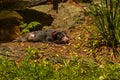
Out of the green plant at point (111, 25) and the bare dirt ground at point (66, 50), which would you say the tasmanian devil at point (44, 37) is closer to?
the bare dirt ground at point (66, 50)

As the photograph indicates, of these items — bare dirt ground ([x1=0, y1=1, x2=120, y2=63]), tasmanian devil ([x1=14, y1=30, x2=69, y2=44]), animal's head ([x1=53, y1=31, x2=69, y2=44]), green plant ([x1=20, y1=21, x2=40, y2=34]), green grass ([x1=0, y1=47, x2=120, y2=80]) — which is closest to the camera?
green grass ([x1=0, y1=47, x2=120, y2=80])

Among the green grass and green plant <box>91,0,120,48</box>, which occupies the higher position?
green plant <box>91,0,120,48</box>

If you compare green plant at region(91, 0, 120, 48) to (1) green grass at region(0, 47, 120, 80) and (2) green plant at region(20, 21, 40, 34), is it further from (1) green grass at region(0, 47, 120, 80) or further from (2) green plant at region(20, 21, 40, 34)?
(2) green plant at region(20, 21, 40, 34)

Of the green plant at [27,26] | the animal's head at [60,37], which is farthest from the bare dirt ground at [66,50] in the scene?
the green plant at [27,26]

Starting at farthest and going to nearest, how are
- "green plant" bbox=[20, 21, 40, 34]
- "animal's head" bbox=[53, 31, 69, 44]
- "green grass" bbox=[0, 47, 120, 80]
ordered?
"green plant" bbox=[20, 21, 40, 34] < "animal's head" bbox=[53, 31, 69, 44] < "green grass" bbox=[0, 47, 120, 80]

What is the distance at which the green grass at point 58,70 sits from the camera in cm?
593

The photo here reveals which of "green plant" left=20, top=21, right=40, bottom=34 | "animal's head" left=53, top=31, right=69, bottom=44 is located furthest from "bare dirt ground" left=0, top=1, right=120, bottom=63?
"green plant" left=20, top=21, right=40, bottom=34

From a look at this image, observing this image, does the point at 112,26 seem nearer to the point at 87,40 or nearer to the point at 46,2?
the point at 87,40

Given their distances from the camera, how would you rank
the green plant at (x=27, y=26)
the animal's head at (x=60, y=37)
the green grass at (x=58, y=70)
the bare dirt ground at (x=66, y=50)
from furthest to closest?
the green plant at (x=27, y=26) → the animal's head at (x=60, y=37) → the bare dirt ground at (x=66, y=50) → the green grass at (x=58, y=70)

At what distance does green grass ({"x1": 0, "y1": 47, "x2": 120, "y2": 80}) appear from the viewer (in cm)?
593

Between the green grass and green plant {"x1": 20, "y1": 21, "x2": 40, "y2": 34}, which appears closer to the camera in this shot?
the green grass

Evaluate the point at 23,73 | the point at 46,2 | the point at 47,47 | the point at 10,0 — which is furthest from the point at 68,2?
the point at 23,73

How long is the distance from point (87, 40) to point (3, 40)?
192 centimetres

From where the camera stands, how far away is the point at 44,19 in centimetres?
914
